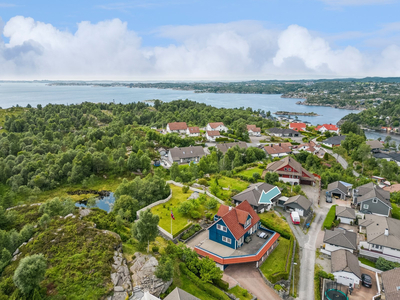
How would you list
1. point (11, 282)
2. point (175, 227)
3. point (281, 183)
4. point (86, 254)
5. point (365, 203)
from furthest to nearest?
point (281, 183) < point (365, 203) < point (175, 227) < point (86, 254) < point (11, 282)

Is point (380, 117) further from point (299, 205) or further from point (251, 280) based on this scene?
point (251, 280)

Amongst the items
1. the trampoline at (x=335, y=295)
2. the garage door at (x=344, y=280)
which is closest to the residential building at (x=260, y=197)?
the garage door at (x=344, y=280)

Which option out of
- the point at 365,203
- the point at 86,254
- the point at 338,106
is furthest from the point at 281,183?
the point at 338,106

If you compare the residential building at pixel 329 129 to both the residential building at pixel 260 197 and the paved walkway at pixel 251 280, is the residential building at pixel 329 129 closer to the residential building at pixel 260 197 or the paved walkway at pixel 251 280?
the residential building at pixel 260 197

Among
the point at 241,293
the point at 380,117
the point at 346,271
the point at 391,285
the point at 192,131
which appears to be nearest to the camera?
the point at 391,285

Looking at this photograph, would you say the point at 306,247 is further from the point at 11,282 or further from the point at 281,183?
the point at 11,282

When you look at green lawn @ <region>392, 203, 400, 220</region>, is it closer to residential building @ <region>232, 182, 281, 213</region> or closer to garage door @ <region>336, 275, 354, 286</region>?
residential building @ <region>232, 182, 281, 213</region>

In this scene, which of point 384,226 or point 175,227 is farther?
point 175,227

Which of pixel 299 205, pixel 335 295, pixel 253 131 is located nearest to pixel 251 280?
pixel 335 295
